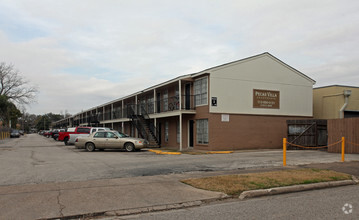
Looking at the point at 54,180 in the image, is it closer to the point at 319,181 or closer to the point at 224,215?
the point at 224,215

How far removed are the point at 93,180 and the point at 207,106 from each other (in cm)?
1226

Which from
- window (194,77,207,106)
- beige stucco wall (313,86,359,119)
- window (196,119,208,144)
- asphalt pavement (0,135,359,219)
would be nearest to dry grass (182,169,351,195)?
asphalt pavement (0,135,359,219)

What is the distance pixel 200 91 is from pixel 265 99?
493cm

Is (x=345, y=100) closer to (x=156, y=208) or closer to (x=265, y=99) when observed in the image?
(x=265, y=99)

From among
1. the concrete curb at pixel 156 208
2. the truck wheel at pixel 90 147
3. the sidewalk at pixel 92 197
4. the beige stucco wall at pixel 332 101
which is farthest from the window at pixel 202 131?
the concrete curb at pixel 156 208

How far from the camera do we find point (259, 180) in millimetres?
8875

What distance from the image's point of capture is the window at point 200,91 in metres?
21.2

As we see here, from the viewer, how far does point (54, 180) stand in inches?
367

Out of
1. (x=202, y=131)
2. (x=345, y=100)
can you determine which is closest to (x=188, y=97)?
(x=202, y=131)

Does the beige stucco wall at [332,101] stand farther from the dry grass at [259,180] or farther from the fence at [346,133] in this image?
the dry grass at [259,180]

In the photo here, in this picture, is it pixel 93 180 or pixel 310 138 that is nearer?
pixel 93 180

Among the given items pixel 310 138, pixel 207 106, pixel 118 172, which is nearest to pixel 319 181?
pixel 118 172

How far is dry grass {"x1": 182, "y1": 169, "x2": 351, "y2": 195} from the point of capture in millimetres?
8109

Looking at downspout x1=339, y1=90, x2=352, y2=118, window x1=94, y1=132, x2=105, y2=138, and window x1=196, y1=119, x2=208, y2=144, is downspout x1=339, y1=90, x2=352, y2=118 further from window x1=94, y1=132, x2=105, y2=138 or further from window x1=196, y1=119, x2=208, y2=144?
window x1=94, y1=132, x2=105, y2=138
